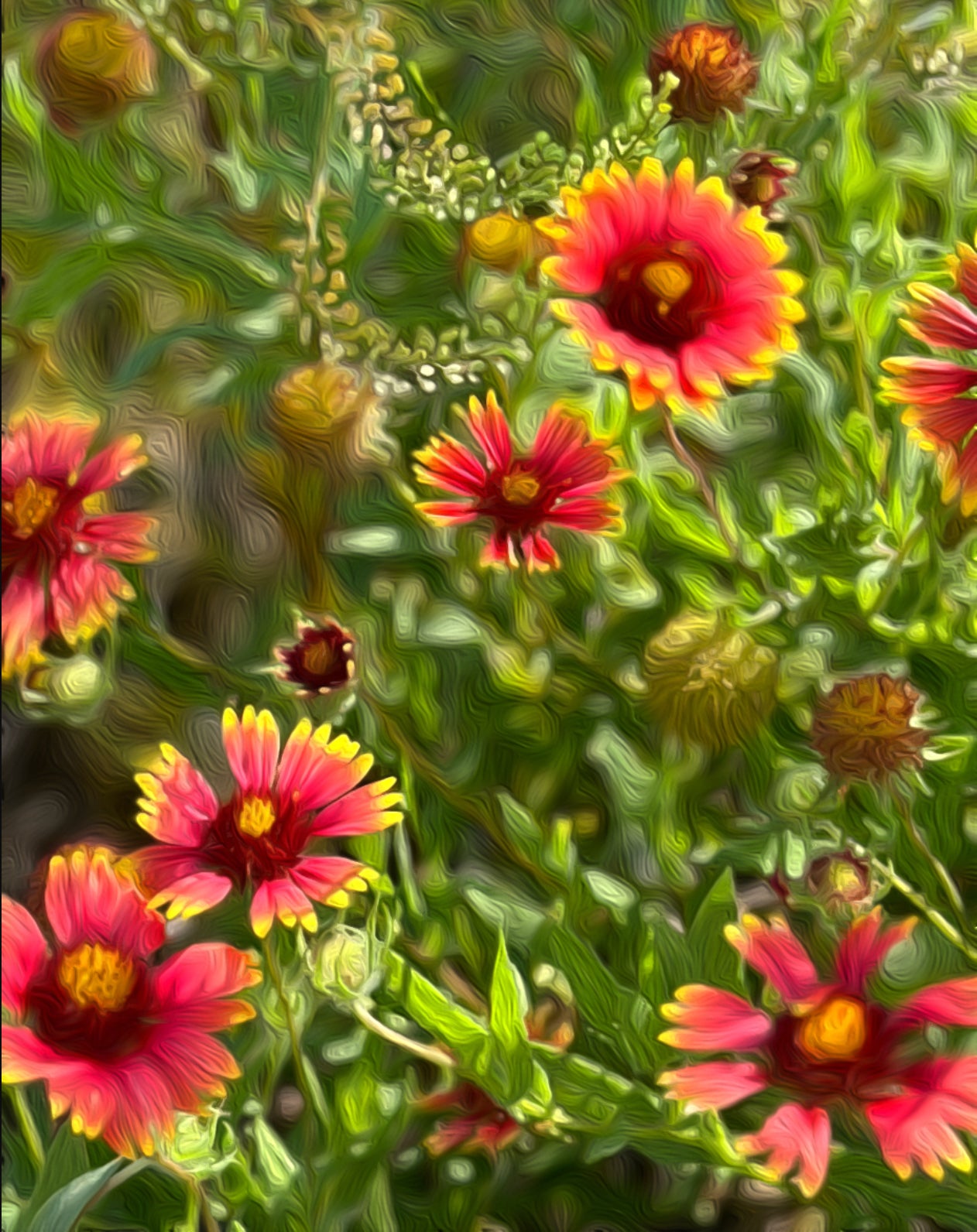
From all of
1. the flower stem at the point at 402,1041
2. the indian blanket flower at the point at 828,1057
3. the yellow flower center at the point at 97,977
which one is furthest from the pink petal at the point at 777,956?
→ the yellow flower center at the point at 97,977

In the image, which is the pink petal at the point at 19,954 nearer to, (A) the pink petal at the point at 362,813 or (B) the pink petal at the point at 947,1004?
(A) the pink petal at the point at 362,813

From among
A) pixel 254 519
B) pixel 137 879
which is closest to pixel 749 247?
pixel 254 519

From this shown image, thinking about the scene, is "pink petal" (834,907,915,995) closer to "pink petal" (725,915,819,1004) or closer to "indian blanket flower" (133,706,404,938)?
"pink petal" (725,915,819,1004)

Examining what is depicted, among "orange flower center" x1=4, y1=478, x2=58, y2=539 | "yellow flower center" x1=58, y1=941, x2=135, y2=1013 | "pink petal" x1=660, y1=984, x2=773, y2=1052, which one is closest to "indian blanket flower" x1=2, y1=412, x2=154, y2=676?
"orange flower center" x1=4, y1=478, x2=58, y2=539

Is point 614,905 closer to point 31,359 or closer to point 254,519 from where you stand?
point 254,519

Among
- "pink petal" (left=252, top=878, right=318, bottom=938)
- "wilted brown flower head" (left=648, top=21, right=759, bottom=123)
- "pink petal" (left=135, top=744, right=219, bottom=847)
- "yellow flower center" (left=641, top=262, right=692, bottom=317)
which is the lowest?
"pink petal" (left=252, top=878, right=318, bottom=938)

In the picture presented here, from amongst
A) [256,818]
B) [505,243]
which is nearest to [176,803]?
[256,818]

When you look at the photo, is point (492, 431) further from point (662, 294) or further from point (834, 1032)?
point (834, 1032)
